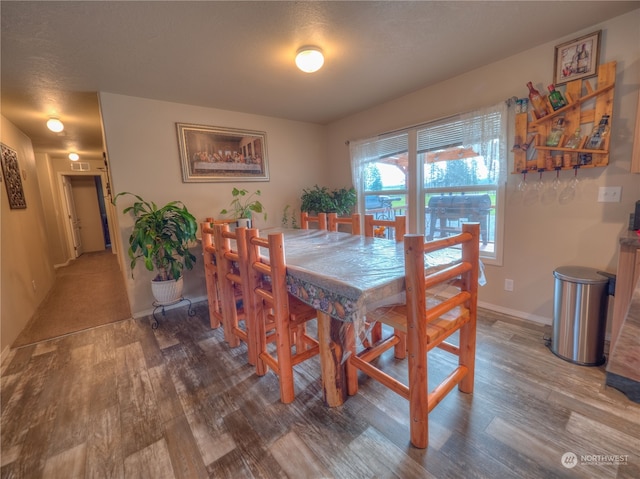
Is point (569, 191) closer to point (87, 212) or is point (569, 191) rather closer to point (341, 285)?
point (341, 285)

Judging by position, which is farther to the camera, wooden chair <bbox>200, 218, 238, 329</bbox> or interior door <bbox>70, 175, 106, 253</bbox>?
interior door <bbox>70, 175, 106, 253</bbox>

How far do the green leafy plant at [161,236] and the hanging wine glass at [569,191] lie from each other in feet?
10.4

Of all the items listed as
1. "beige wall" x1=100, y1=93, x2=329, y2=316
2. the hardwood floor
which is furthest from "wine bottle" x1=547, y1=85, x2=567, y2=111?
"beige wall" x1=100, y1=93, x2=329, y2=316

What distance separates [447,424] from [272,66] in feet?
8.95

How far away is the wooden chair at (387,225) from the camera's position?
2.07 meters

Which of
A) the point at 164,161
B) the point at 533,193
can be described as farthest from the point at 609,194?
the point at 164,161

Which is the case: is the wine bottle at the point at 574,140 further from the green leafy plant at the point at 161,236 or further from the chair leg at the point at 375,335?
the green leafy plant at the point at 161,236

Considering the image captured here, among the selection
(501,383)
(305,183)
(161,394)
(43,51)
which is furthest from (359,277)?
(305,183)

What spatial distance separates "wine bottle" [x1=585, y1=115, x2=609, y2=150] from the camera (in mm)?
1834

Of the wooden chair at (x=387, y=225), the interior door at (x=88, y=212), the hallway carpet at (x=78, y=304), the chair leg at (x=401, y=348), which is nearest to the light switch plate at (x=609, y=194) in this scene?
the wooden chair at (x=387, y=225)

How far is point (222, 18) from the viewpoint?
164 cm

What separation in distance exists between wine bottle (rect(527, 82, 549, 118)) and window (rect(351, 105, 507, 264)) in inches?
8.3

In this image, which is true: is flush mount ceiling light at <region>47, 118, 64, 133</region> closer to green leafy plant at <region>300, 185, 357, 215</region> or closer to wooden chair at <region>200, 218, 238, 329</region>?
wooden chair at <region>200, 218, 238, 329</region>

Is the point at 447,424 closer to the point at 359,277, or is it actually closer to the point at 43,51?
the point at 359,277
